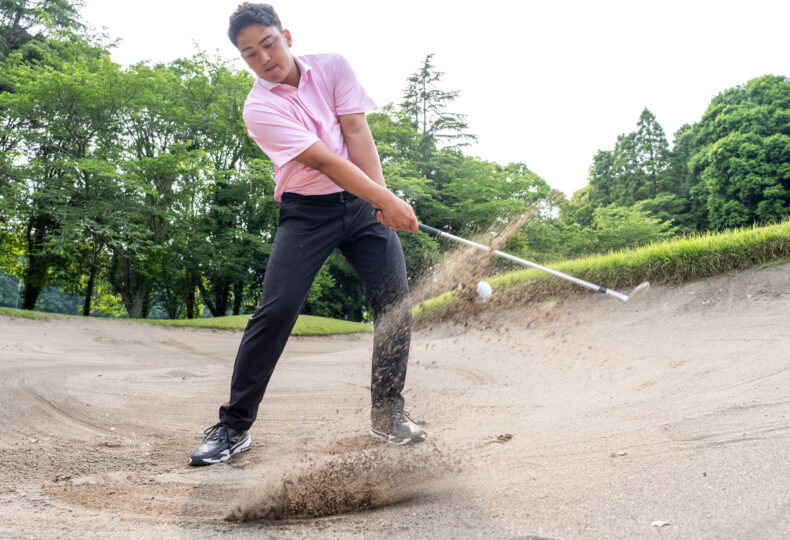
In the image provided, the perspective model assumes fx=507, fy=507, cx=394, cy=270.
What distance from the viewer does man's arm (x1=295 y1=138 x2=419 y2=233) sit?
2029mm

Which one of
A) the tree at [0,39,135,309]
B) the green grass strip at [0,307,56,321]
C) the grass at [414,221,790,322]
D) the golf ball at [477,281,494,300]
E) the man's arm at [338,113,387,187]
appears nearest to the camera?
the man's arm at [338,113,387,187]

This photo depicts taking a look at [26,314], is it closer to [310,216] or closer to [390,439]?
[310,216]

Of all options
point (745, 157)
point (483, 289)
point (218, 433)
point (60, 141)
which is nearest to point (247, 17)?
point (218, 433)

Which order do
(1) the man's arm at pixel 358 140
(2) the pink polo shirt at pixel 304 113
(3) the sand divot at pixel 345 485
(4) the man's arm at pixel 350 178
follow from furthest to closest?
1. (1) the man's arm at pixel 358 140
2. (2) the pink polo shirt at pixel 304 113
3. (4) the man's arm at pixel 350 178
4. (3) the sand divot at pixel 345 485

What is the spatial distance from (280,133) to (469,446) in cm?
161

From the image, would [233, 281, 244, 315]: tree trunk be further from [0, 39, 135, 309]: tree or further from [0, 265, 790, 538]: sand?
[0, 265, 790, 538]: sand

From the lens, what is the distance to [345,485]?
6.02ft

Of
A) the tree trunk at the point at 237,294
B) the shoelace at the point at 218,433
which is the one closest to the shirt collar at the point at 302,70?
the shoelace at the point at 218,433

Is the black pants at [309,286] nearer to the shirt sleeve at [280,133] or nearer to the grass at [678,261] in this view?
the shirt sleeve at [280,133]

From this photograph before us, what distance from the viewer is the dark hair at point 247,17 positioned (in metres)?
2.12

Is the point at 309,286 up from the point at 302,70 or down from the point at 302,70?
down

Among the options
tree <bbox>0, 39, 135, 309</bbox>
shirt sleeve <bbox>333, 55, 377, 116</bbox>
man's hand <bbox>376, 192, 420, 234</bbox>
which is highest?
tree <bbox>0, 39, 135, 309</bbox>

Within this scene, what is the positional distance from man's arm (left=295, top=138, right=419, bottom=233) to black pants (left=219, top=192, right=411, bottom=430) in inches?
12.7

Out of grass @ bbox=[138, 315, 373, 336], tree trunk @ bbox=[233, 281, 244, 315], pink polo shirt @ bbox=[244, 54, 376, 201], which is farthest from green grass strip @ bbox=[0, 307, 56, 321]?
tree trunk @ bbox=[233, 281, 244, 315]
